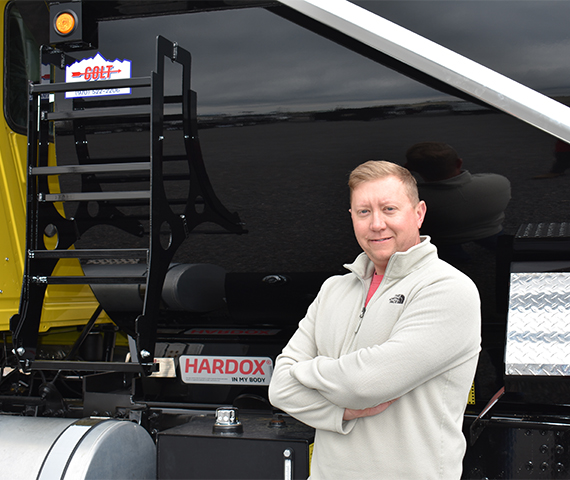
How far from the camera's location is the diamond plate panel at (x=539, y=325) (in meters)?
2.13

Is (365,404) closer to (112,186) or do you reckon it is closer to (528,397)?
(528,397)

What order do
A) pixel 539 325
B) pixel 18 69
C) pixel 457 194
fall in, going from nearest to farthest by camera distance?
pixel 539 325 < pixel 457 194 < pixel 18 69

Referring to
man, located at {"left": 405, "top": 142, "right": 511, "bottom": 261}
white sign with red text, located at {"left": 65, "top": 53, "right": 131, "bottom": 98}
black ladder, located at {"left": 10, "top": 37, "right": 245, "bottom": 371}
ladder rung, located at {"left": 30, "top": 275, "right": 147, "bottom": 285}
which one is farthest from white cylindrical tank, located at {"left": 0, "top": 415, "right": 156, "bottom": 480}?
man, located at {"left": 405, "top": 142, "right": 511, "bottom": 261}

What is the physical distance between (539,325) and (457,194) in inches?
22.3

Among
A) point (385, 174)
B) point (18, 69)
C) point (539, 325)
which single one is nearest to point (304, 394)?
point (385, 174)

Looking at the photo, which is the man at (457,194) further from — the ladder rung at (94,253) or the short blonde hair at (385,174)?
the ladder rung at (94,253)

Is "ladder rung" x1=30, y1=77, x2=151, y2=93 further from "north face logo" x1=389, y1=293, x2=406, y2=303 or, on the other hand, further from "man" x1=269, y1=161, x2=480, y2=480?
"north face logo" x1=389, y1=293, x2=406, y2=303

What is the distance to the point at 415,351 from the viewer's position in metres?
1.67

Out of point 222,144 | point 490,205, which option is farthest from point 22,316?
point 490,205

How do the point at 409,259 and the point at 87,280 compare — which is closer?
the point at 409,259

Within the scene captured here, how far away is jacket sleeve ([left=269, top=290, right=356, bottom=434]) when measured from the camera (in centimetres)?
181

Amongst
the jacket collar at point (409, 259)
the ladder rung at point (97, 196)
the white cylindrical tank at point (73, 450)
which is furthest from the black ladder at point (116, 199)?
the jacket collar at point (409, 259)

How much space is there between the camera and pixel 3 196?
2971 millimetres

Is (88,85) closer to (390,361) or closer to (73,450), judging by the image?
(73,450)
